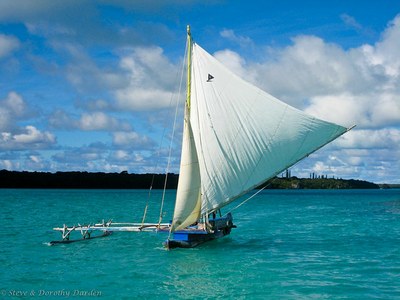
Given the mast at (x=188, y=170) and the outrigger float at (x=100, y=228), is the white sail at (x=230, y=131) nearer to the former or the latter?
the mast at (x=188, y=170)

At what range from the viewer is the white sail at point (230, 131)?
2981 centimetres

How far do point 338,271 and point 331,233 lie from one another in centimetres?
2056

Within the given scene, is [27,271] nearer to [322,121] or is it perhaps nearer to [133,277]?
[133,277]

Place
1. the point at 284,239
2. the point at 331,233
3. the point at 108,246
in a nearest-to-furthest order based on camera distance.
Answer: the point at 108,246 → the point at 284,239 → the point at 331,233

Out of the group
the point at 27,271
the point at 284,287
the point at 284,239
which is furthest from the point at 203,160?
the point at 284,239

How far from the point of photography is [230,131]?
30047mm

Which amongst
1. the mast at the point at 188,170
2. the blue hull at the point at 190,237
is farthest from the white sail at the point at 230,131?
the blue hull at the point at 190,237

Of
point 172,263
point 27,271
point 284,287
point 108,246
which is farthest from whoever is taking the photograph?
point 108,246

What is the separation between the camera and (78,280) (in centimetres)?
2572

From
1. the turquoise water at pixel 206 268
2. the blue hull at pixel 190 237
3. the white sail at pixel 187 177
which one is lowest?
the turquoise water at pixel 206 268

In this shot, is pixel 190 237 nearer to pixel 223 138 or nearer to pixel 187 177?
pixel 187 177

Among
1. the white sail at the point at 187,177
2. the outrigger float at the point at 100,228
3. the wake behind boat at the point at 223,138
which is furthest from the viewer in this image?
the outrigger float at the point at 100,228

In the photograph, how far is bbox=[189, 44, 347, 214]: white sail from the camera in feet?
97.8

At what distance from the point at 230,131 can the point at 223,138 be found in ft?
1.93
